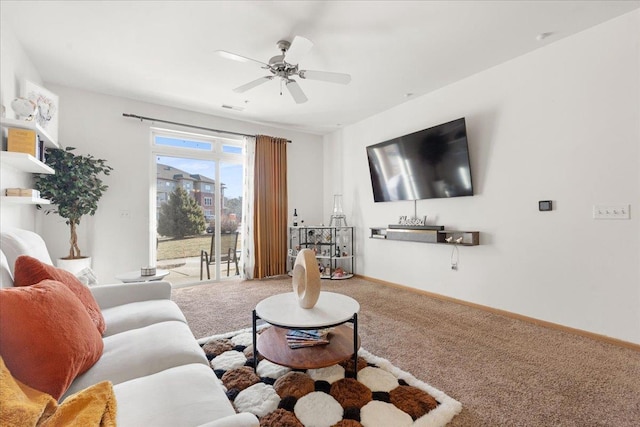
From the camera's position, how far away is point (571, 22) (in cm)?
239

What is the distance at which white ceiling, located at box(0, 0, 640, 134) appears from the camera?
2221 mm

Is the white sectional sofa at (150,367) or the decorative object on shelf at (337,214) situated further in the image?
the decorative object on shelf at (337,214)

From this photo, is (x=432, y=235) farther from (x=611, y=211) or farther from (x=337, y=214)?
(x=337, y=214)

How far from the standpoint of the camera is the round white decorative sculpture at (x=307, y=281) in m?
1.94

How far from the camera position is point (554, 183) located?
8.82ft

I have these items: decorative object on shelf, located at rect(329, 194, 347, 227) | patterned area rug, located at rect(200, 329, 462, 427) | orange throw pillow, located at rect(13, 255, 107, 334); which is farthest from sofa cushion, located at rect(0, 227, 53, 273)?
decorative object on shelf, located at rect(329, 194, 347, 227)

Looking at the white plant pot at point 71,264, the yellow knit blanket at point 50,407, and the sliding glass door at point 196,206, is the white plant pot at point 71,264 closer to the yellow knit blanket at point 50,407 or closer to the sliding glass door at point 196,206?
the sliding glass door at point 196,206

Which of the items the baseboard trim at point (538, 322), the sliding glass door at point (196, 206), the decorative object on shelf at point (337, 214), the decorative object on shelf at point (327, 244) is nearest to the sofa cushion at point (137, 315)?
the sliding glass door at point (196, 206)

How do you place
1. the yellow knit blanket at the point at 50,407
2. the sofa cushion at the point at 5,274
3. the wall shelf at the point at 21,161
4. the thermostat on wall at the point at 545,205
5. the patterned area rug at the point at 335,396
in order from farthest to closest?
1. the thermostat on wall at the point at 545,205
2. the wall shelf at the point at 21,161
3. the patterned area rug at the point at 335,396
4. the sofa cushion at the point at 5,274
5. the yellow knit blanket at the point at 50,407

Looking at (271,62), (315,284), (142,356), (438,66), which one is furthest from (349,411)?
(438,66)

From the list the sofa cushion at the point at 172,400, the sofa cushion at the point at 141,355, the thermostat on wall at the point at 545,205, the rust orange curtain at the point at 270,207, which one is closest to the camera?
the sofa cushion at the point at 172,400

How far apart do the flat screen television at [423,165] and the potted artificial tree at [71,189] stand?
3674 millimetres

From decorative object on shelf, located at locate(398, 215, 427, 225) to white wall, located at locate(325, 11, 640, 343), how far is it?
0.50 feet

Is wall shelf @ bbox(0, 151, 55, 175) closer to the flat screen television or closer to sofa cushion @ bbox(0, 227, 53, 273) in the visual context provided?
sofa cushion @ bbox(0, 227, 53, 273)
